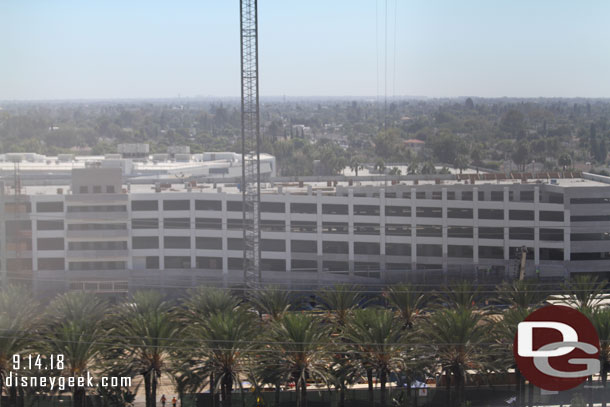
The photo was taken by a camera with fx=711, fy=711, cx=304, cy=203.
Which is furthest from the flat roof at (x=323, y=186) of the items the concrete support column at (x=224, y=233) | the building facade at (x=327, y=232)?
the concrete support column at (x=224, y=233)

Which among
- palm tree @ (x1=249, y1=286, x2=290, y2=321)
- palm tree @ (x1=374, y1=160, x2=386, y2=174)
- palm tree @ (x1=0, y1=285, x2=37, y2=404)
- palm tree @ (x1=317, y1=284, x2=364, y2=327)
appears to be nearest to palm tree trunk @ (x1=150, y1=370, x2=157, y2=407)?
palm tree @ (x1=0, y1=285, x2=37, y2=404)

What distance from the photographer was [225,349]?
4.26 metres

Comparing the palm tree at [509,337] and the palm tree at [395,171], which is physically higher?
the palm tree at [395,171]

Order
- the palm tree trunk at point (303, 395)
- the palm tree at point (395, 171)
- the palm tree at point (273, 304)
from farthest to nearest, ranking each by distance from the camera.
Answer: the palm tree at point (395, 171) → the palm tree at point (273, 304) → the palm tree trunk at point (303, 395)

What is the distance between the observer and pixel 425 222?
8781mm

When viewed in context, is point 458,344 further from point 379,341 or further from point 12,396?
point 12,396

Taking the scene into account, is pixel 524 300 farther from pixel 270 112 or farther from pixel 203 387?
pixel 270 112

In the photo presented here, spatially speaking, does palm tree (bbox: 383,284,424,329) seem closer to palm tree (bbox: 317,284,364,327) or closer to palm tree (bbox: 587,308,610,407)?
palm tree (bbox: 317,284,364,327)

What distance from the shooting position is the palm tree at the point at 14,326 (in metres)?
4.20

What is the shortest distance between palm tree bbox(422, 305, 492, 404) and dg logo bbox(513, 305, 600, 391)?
8.9 inches

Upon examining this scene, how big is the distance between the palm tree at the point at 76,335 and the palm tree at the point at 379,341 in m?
1.58

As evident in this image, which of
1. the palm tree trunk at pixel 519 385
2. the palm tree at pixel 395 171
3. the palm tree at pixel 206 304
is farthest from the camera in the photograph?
the palm tree at pixel 395 171

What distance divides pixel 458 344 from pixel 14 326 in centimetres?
275

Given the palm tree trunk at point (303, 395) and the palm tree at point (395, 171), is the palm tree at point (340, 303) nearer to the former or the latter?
the palm tree trunk at point (303, 395)
